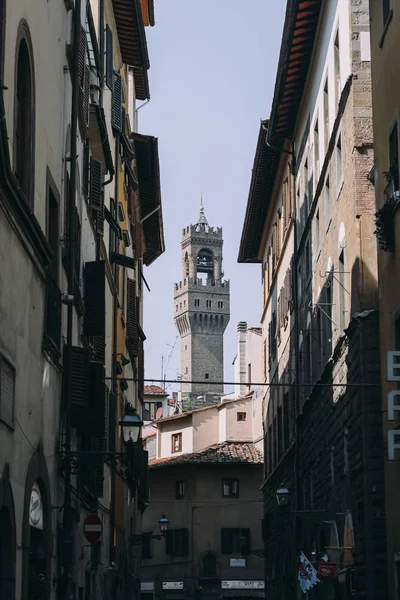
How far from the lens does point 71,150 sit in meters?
19.7

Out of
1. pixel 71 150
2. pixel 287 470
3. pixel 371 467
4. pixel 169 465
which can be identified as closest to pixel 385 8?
pixel 71 150

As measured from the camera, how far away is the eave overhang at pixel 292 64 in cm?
2912

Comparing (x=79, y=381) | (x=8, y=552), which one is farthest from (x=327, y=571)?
(x=8, y=552)

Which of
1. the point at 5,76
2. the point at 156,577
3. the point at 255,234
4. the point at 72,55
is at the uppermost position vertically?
the point at 255,234

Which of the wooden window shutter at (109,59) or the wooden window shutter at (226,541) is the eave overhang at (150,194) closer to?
the wooden window shutter at (109,59)

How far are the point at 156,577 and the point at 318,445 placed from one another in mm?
41315

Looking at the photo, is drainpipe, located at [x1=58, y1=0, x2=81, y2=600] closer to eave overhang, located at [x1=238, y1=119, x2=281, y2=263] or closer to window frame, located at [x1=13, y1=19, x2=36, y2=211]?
window frame, located at [x1=13, y1=19, x2=36, y2=211]

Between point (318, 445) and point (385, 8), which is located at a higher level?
point (385, 8)

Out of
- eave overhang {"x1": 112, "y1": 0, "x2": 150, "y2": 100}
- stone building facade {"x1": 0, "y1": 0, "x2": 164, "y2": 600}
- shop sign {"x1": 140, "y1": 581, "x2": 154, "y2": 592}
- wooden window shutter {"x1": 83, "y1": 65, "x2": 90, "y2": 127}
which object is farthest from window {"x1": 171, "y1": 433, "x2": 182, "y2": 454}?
wooden window shutter {"x1": 83, "y1": 65, "x2": 90, "y2": 127}

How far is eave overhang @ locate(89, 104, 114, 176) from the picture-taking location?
78.4 ft

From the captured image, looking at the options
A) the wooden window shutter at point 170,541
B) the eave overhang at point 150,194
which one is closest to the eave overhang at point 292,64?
the eave overhang at point 150,194

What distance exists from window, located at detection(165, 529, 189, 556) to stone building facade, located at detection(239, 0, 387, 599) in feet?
87.4

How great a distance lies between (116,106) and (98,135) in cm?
774

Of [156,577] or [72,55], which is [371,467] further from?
[156,577]
